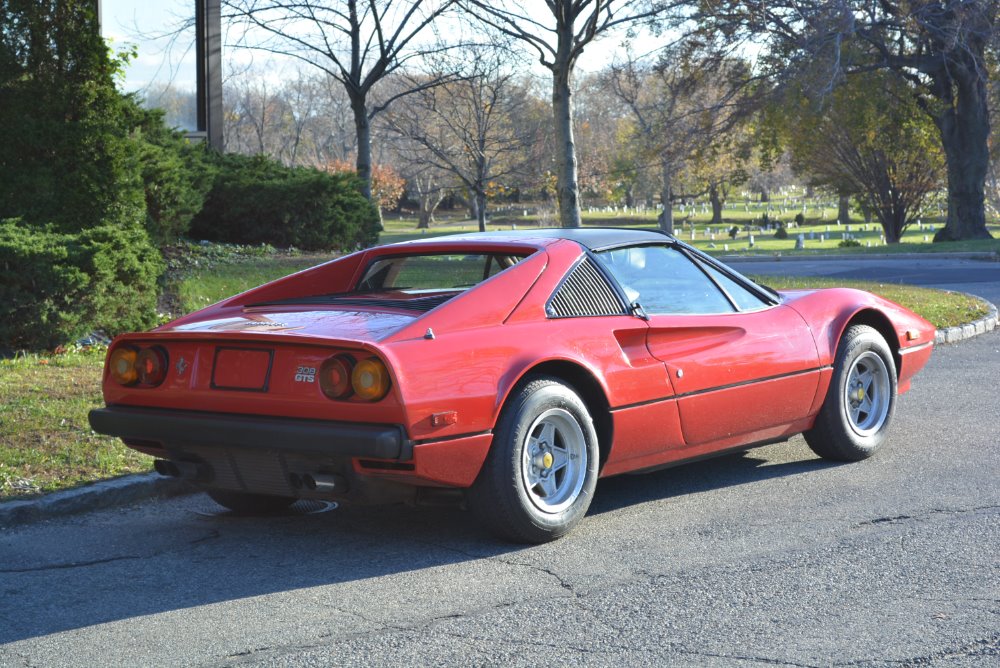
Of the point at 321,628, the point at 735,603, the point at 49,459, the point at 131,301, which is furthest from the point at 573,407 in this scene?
the point at 131,301

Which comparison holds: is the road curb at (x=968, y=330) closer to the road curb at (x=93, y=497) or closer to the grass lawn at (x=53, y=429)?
the grass lawn at (x=53, y=429)

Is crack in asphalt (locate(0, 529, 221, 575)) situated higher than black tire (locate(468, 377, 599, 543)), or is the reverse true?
black tire (locate(468, 377, 599, 543))

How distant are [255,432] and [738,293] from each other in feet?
9.06

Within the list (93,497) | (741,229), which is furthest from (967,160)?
(741,229)

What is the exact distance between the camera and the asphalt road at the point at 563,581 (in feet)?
12.1

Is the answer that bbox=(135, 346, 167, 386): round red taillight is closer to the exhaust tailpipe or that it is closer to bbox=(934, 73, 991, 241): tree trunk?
the exhaust tailpipe

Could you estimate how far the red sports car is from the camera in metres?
4.50

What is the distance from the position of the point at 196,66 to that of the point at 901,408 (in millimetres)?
16870

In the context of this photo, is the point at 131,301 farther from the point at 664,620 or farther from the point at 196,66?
the point at 196,66

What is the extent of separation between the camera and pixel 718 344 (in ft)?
18.6

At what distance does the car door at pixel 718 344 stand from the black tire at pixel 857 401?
23 centimetres

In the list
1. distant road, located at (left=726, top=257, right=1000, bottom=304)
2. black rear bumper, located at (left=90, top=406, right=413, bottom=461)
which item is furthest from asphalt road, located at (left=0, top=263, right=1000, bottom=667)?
distant road, located at (left=726, top=257, right=1000, bottom=304)

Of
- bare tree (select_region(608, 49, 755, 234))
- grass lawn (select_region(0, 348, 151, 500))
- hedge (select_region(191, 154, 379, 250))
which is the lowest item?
grass lawn (select_region(0, 348, 151, 500))

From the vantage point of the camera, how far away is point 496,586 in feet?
14.3
